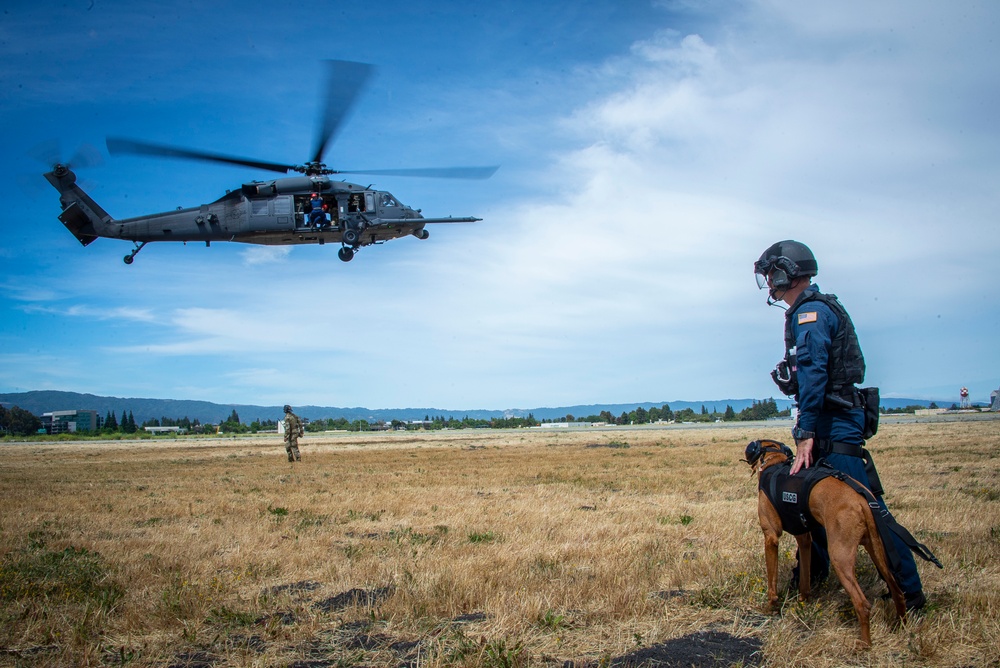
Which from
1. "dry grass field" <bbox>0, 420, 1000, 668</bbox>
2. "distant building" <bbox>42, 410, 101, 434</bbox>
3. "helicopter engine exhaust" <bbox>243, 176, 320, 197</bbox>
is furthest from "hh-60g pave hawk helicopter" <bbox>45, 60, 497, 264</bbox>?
"distant building" <bbox>42, 410, 101, 434</bbox>

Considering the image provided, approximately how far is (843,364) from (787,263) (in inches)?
41.0

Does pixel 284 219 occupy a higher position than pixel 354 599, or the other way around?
pixel 284 219

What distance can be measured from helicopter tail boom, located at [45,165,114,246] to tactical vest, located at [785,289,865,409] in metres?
22.0

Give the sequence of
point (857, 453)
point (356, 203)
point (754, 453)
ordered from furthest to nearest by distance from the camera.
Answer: point (356, 203), point (754, 453), point (857, 453)

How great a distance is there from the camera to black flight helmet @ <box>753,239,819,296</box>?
5.71 meters

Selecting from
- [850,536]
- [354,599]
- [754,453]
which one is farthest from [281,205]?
[850,536]

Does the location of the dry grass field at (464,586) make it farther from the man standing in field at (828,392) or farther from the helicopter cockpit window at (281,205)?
the helicopter cockpit window at (281,205)

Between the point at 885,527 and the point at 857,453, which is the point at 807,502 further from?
the point at 857,453

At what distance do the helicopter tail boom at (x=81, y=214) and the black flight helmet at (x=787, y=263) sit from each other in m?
21.3

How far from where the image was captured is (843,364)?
207 inches

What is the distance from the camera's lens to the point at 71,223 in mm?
20734

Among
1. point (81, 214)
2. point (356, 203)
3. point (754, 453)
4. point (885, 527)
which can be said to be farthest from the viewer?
point (81, 214)

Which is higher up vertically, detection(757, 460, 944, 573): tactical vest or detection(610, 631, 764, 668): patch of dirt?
detection(757, 460, 944, 573): tactical vest

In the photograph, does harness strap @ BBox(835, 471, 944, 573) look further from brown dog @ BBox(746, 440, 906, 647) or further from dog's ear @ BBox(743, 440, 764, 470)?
dog's ear @ BBox(743, 440, 764, 470)
